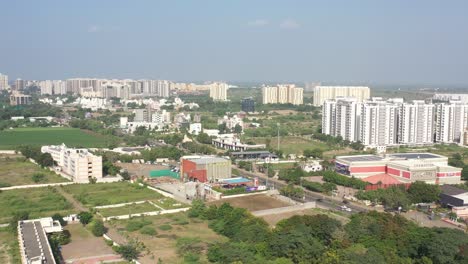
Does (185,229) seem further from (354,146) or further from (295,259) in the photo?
(354,146)

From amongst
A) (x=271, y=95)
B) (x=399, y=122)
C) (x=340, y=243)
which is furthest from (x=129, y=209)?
(x=271, y=95)

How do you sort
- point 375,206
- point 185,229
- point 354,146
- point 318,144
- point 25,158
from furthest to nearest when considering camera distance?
point 318,144, point 354,146, point 25,158, point 375,206, point 185,229

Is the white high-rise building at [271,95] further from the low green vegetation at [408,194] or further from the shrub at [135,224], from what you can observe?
the shrub at [135,224]

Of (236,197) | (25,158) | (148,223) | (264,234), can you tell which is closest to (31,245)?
(148,223)

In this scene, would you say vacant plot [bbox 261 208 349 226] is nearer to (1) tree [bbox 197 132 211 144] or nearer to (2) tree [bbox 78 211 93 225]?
(2) tree [bbox 78 211 93 225]

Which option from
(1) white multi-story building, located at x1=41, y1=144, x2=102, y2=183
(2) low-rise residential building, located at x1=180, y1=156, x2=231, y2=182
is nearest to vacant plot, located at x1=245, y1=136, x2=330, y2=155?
(2) low-rise residential building, located at x1=180, y1=156, x2=231, y2=182

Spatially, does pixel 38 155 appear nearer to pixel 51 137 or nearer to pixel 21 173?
pixel 21 173

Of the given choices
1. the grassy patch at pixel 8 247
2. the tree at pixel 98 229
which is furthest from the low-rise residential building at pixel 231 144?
the grassy patch at pixel 8 247

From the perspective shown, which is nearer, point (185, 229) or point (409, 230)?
point (409, 230)
